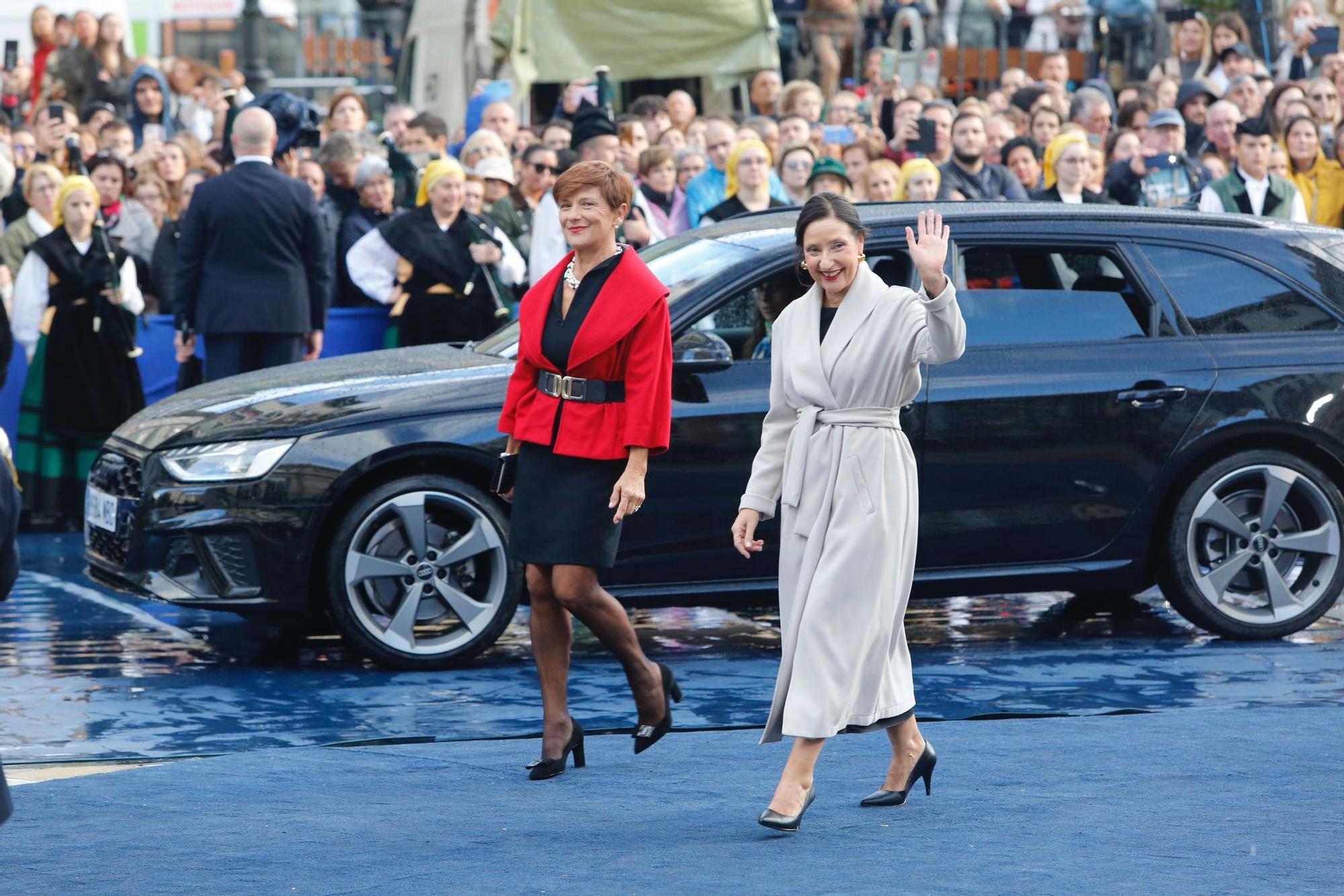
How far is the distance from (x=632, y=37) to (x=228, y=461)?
36.0ft

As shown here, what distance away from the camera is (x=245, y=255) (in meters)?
11.1

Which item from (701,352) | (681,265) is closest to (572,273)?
(701,352)

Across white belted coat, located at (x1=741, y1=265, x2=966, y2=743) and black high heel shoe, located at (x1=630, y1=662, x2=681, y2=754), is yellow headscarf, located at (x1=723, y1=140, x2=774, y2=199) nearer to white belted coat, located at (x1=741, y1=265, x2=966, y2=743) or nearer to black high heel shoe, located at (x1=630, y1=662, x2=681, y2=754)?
black high heel shoe, located at (x1=630, y1=662, x2=681, y2=754)

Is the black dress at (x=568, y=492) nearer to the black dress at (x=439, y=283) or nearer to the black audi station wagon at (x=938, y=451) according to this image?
the black audi station wagon at (x=938, y=451)

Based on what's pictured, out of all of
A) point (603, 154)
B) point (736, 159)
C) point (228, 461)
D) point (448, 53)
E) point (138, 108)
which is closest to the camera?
point (228, 461)

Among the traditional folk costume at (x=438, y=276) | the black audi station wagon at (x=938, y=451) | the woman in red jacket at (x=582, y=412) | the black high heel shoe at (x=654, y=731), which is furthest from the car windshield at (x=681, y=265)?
the traditional folk costume at (x=438, y=276)

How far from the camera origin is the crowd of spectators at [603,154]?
1230 cm

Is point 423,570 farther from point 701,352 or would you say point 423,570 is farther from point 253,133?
point 253,133

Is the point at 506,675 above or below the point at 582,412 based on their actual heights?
below

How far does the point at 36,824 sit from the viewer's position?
6.04 m

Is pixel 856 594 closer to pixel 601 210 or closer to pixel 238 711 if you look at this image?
pixel 601 210

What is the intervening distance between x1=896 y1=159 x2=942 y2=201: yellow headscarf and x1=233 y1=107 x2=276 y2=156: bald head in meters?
Result: 3.50

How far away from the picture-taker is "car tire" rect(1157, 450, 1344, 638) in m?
8.79

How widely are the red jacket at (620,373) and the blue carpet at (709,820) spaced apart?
1009mm
